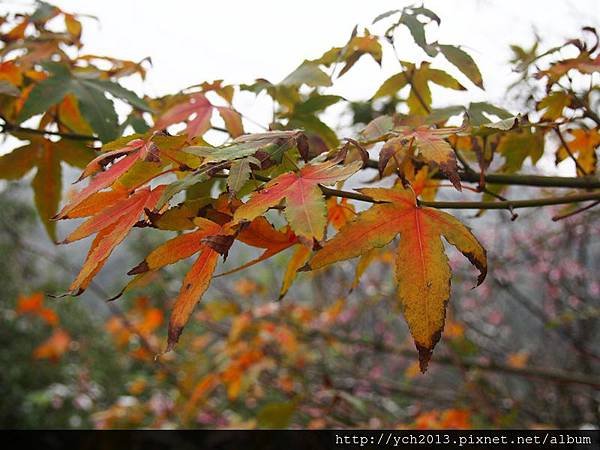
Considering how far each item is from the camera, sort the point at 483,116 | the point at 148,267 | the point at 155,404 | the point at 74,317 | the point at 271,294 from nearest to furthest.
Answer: the point at 148,267
the point at 483,116
the point at 155,404
the point at 271,294
the point at 74,317

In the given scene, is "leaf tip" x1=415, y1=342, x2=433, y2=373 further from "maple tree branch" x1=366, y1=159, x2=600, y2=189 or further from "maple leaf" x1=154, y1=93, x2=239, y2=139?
"maple leaf" x1=154, y1=93, x2=239, y2=139

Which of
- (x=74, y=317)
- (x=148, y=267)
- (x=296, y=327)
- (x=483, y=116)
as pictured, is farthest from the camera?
(x=74, y=317)

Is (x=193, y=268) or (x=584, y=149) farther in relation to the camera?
(x=584, y=149)

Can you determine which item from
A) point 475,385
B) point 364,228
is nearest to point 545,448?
point 475,385

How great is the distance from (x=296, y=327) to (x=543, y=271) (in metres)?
0.90

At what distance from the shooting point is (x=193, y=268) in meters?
0.44

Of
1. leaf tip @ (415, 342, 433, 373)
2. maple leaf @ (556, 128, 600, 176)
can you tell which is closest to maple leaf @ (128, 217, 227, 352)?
leaf tip @ (415, 342, 433, 373)

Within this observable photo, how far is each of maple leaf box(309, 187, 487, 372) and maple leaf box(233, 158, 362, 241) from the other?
23 mm

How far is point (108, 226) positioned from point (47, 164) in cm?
39

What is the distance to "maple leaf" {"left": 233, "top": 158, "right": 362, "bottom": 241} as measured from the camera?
393 millimetres

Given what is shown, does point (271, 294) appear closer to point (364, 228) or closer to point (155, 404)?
point (155, 404)

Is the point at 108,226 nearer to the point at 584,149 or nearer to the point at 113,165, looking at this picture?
the point at 113,165

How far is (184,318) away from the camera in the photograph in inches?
16.9

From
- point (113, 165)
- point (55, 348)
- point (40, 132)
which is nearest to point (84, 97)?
point (40, 132)
